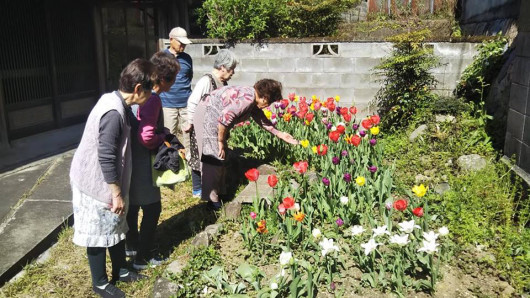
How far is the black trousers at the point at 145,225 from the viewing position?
3410mm

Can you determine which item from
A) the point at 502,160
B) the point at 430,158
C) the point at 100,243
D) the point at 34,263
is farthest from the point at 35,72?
the point at 502,160

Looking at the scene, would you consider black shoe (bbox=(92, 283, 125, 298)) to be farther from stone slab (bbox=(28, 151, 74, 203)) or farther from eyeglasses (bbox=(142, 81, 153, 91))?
stone slab (bbox=(28, 151, 74, 203))

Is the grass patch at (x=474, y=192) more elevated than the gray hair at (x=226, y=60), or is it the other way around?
the gray hair at (x=226, y=60)

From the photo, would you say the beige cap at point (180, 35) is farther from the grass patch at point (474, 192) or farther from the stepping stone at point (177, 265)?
the grass patch at point (474, 192)

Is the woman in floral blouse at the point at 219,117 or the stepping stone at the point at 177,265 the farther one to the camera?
the woman in floral blouse at the point at 219,117

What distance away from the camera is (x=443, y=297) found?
2891mm

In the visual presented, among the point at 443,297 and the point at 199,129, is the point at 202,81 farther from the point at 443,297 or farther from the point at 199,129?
the point at 443,297

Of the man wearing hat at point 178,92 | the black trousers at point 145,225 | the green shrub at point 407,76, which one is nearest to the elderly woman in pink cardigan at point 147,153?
the black trousers at point 145,225

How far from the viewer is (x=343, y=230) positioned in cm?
360

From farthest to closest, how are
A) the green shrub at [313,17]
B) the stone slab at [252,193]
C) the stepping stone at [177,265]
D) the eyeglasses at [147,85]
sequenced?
the green shrub at [313,17] < the stone slab at [252,193] < the stepping stone at [177,265] < the eyeglasses at [147,85]

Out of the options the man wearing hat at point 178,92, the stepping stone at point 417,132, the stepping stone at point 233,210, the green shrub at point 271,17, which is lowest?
the stepping stone at point 233,210

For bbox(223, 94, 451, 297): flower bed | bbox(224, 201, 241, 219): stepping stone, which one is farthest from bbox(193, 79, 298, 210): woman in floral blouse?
bbox(223, 94, 451, 297): flower bed

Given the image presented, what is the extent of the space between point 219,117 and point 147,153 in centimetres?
82

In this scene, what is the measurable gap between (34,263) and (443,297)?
124 inches
